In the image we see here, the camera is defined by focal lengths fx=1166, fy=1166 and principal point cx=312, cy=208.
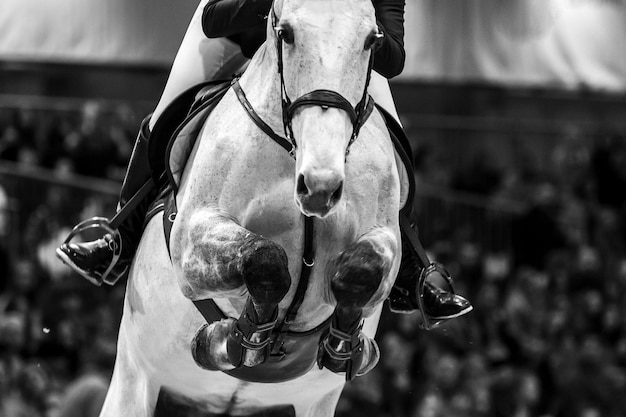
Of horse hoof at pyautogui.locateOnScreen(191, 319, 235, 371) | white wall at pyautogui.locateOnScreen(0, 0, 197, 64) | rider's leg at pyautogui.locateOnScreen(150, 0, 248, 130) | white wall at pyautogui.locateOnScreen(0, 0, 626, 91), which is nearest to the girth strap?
horse hoof at pyautogui.locateOnScreen(191, 319, 235, 371)

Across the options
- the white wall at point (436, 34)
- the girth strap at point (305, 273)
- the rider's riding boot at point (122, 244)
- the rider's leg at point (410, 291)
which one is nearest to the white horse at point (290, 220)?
the girth strap at point (305, 273)

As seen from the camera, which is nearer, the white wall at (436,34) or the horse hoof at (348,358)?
the horse hoof at (348,358)

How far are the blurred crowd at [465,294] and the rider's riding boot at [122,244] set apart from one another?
13.5 feet

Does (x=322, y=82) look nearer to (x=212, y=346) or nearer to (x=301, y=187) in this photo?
(x=301, y=187)

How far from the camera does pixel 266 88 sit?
15.5ft

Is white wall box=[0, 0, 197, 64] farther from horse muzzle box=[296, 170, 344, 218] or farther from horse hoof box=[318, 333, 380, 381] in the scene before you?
horse muzzle box=[296, 170, 344, 218]

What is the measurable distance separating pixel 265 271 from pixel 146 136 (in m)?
1.73

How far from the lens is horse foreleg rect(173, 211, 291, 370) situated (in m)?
4.42

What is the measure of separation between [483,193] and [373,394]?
4.62m

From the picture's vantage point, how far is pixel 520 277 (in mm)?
14117

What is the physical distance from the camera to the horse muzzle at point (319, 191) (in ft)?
13.2

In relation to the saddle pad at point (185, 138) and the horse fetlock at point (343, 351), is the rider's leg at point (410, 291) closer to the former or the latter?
the horse fetlock at point (343, 351)

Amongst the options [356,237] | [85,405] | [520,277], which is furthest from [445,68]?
[356,237]

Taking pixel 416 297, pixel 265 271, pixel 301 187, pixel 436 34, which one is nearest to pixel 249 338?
pixel 265 271
